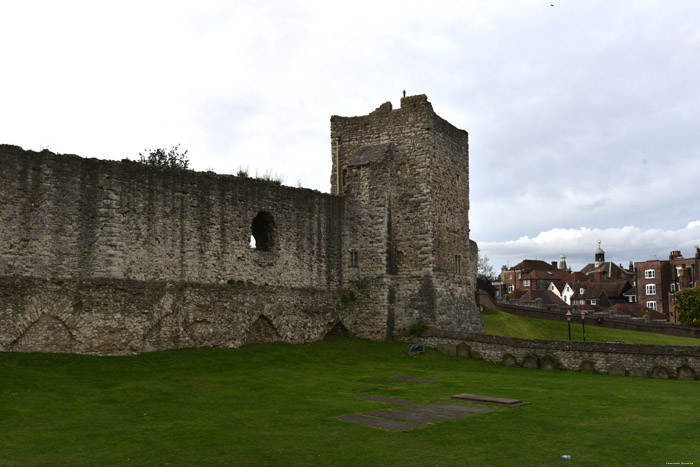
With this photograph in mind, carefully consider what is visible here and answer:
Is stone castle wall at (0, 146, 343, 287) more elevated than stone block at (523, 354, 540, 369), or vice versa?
stone castle wall at (0, 146, 343, 287)

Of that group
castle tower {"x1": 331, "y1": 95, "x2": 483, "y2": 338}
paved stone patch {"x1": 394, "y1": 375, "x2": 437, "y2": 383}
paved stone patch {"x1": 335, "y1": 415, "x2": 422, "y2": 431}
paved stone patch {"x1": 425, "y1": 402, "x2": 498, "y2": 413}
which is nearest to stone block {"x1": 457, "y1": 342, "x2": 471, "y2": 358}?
castle tower {"x1": 331, "y1": 95, "x2": 483, "y2": 338}

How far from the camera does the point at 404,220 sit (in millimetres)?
26016

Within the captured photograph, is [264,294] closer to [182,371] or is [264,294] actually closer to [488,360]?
[182,371]

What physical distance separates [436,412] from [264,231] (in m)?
13.3

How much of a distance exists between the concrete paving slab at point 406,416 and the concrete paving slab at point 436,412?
17 centimetres

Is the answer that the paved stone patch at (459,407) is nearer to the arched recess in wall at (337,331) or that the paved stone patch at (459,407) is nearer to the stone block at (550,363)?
the stone block at (550,363)

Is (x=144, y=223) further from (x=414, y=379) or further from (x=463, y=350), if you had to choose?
(x=463, y=350)

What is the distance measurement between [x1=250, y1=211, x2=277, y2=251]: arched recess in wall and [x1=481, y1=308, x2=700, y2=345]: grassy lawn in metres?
12.0

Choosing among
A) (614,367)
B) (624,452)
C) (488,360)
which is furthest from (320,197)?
(624,452)

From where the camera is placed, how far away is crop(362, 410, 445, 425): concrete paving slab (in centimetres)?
1162

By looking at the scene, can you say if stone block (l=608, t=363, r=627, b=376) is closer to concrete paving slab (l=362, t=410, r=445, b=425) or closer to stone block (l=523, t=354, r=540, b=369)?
stone block (l=523, t=354, r=540, b=369)

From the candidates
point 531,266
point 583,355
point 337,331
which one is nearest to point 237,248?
point 337,331

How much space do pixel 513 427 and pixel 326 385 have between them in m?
6.35

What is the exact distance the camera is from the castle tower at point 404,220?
25.4 metres
